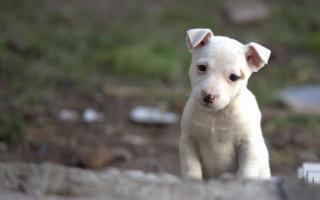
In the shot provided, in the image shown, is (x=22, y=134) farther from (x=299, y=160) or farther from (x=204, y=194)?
(x=204, y=194)

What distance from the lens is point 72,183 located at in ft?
10.4

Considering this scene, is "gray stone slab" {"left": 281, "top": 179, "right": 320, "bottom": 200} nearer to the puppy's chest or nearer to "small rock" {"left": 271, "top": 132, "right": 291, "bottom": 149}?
the puppy's chest

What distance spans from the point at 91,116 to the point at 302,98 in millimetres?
2455

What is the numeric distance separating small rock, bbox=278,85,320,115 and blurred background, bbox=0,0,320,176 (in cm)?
1

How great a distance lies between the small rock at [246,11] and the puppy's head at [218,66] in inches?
277

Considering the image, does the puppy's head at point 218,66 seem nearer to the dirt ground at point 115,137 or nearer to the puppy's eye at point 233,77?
the puppy's eye at point 233,77

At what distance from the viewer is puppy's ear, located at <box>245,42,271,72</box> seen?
3818 mm

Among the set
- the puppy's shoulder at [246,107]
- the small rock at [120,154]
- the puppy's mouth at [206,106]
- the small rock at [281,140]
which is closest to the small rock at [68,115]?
the small rock at [120,154]

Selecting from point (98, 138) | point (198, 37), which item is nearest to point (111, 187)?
point (198, 37)

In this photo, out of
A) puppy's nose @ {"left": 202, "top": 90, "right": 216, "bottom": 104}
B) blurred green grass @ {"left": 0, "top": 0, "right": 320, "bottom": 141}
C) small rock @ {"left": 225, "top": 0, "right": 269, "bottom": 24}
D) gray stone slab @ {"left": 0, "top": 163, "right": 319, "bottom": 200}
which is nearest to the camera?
gray stone slab @ {"left": 0, "top": 163, "right": 319, "bottom": 200}

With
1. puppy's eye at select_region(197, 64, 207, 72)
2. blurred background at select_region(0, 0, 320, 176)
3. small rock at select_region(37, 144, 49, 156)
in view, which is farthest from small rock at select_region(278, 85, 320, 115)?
puppy's eye at select_region(197, 64, 207, 72)

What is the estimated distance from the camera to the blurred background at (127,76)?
7.54m

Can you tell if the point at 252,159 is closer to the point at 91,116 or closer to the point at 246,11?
the point at 91,116

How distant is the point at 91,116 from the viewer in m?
8.30
